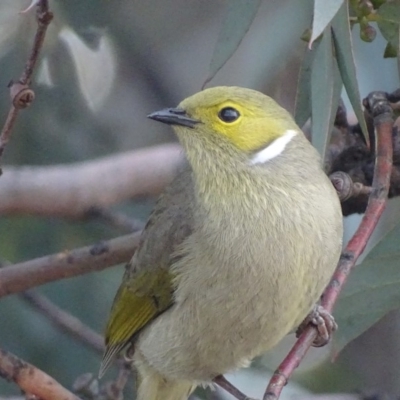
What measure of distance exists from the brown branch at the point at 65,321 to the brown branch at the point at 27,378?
4.48ft

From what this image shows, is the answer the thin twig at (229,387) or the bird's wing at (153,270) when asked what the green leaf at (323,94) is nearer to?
the bird's wing at (153,270)

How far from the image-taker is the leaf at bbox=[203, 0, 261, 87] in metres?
3.32

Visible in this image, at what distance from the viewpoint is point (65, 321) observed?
4484 mm

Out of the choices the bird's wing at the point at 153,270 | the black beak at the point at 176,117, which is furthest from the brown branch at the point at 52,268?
the black beak at the point at 176,117

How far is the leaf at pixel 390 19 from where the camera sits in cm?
336

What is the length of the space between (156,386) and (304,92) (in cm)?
116

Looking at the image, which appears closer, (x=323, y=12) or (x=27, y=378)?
(x=323, y=12)

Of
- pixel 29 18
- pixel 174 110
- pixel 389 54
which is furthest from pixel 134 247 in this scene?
pixel 29 18

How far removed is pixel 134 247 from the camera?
4004mm

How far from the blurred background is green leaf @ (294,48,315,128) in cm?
56

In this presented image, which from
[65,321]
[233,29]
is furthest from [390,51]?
[65,321]

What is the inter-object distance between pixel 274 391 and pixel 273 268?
494 mm

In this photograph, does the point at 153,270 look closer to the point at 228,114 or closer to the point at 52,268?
the point at 52,268

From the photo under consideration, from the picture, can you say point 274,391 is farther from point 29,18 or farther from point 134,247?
point 29,18
